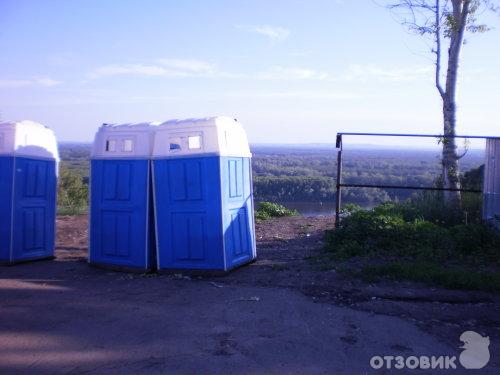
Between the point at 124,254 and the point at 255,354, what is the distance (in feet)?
12.1

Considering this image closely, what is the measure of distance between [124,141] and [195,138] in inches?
43.1

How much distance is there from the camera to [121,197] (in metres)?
7.71

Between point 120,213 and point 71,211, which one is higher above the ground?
point 120,213

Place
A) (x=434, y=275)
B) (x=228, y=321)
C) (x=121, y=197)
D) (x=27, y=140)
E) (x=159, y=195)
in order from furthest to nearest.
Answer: (x=27, y=140) < (x=121, y=197) < (x=159, y=195) < (x=434, y=275) < (x=228, y=321)

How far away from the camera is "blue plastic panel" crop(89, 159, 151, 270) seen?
758cm

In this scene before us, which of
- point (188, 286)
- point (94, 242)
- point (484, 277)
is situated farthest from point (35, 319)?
point (484, 277)

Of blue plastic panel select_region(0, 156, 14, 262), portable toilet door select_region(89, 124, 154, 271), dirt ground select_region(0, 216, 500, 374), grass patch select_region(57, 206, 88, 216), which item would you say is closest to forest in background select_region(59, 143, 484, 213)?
grass patch select_region(57, 206, 88, 216)

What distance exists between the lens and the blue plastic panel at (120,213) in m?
7.58

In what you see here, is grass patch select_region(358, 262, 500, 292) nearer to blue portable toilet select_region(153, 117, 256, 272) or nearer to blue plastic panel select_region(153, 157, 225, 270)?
blue portable toilet select_region(153, 117, 256, 272)

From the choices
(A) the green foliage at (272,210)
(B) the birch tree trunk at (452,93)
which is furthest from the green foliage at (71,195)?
(B) the birch tree trunk at (452,93)

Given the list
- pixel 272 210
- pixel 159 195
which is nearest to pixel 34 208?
pixel 159 195

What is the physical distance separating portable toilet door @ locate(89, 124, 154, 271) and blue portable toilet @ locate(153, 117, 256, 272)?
0.18m

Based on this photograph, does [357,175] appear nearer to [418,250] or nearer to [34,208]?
[418,250]

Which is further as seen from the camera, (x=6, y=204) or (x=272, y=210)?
(x=272, y=210)
